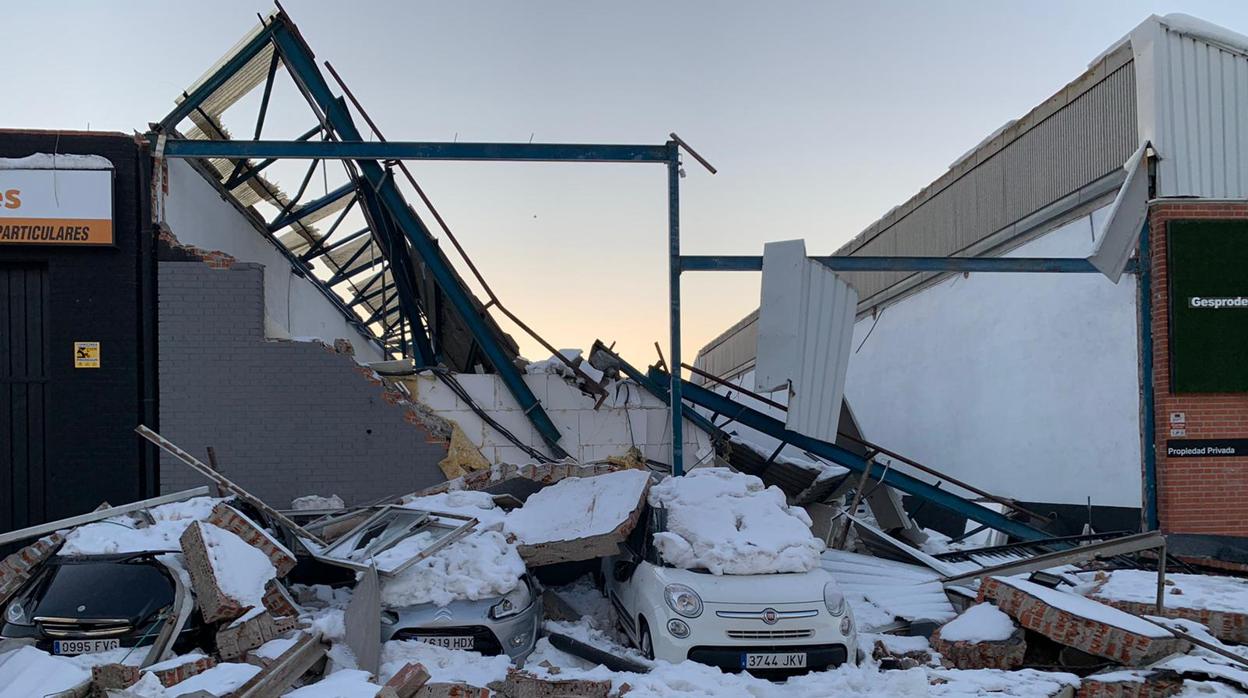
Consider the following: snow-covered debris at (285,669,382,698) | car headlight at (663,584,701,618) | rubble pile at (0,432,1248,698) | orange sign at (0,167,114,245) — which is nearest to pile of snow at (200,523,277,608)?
rubble pile at (0,432,1248,698)

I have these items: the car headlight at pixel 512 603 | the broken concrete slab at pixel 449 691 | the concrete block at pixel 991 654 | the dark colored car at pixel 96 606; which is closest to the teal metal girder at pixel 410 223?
the car headlight at pixel 512 603

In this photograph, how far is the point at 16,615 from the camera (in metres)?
6.73

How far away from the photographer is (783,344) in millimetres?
11320

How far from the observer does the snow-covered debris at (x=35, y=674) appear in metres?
5.75

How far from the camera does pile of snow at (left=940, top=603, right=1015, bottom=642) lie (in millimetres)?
7395

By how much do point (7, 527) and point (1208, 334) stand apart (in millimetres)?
14944

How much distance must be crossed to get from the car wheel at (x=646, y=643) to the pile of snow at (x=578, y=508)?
89 centimetres

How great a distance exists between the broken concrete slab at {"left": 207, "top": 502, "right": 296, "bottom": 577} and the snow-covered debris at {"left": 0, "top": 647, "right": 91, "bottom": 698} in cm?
164

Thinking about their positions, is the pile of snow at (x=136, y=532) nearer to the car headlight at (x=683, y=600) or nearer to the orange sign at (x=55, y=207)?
the car headlight at (x=683, y=600)

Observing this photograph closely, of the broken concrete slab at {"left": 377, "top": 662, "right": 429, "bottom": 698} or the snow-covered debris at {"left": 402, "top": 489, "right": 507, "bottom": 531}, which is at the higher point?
the snow-covered debris at {"left": 402, "top": 489, "right": 507, "bottom": 531}

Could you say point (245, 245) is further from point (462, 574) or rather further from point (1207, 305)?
point (1207, 305)

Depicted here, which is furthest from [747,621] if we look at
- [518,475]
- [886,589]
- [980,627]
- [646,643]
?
[518,475]

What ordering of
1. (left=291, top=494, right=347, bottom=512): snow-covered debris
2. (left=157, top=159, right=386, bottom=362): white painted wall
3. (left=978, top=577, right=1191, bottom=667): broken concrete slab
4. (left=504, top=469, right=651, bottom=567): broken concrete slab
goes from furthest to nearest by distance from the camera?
1. (left=157, top=159, right=386, bottom=362): white painted wall
2. (left=291, top=494, right=347, bottom=512): snow-covered debris
3. (left=504, top=469, right=651, bottom=567): broken concrete slab
4. (left=978, top=577, right=1191, bottom=667): broken concrete slab

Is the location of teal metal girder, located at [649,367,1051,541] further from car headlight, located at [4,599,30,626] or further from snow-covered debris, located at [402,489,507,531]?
car headlight, located at [4,599,30,626]
